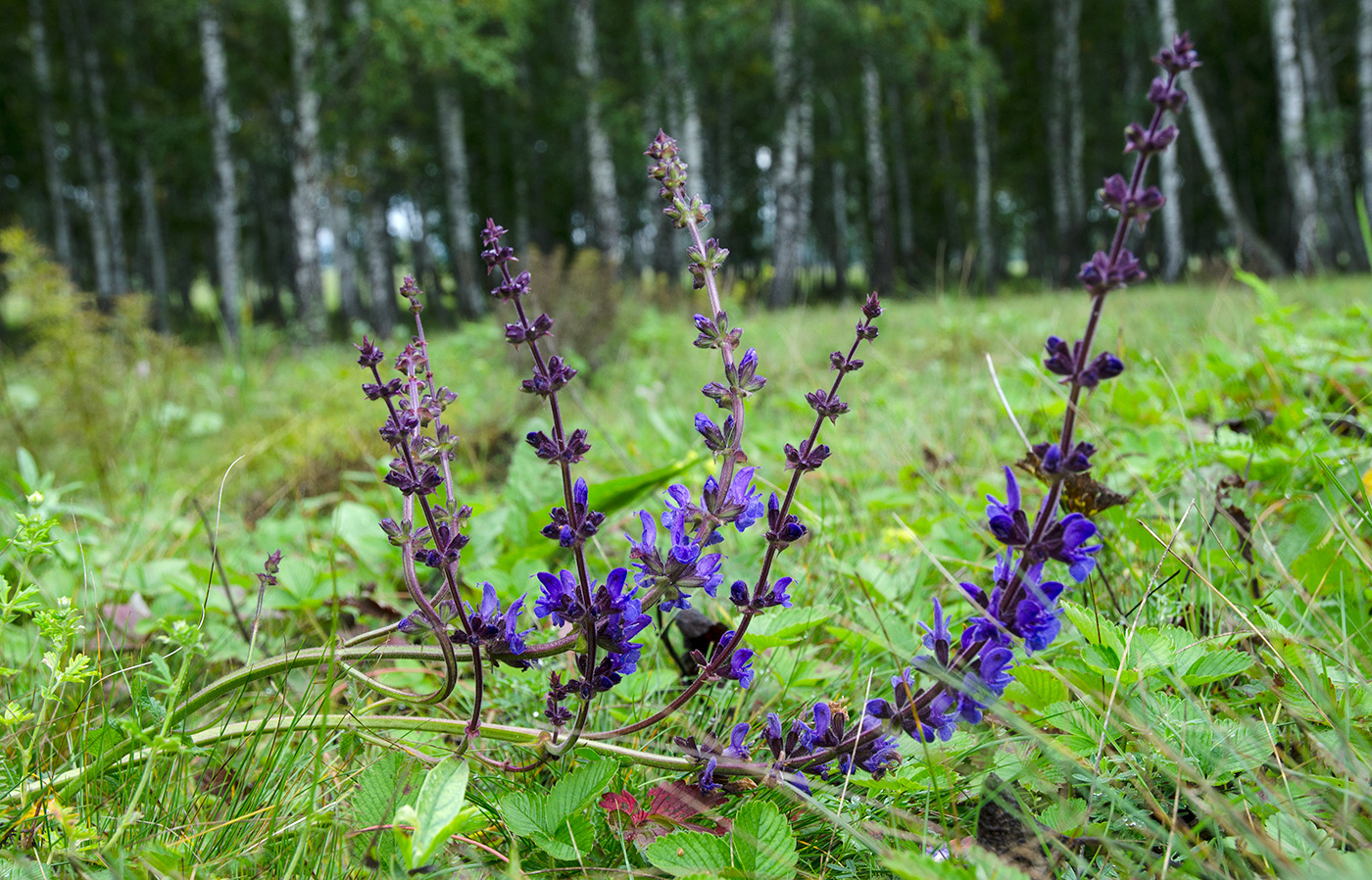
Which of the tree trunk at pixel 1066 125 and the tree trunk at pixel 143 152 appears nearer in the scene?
the tree trunk at pixel 143 152

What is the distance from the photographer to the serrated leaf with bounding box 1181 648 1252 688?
99 centimetres

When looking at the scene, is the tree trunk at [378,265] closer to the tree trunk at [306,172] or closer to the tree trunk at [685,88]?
the tree trunk at [306,172]

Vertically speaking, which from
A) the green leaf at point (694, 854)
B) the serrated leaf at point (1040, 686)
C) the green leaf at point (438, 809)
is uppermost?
the green leaf at point (438, 809)

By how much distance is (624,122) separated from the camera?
14875 millimetres

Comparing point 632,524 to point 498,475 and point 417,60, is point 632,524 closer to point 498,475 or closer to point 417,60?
point 498,475

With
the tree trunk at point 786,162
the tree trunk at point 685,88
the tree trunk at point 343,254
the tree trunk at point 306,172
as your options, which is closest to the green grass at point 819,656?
the tree trunk at point 306,172

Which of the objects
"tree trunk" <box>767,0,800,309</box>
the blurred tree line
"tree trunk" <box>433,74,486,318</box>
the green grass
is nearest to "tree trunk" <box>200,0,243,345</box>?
the blurred tree line

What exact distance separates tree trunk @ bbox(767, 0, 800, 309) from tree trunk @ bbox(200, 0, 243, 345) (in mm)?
8632

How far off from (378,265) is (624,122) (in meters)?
6.07

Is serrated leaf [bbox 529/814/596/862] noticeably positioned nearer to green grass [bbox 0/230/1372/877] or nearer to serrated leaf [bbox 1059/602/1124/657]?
green grass [bbox 0/230/1372/877]

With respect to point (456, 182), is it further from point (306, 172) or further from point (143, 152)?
point (143, 152)

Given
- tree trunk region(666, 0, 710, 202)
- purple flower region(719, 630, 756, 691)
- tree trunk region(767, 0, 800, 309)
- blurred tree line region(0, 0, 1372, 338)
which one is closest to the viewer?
purple flower region(719, 630, 756, 691)

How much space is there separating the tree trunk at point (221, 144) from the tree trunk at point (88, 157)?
14.8 ft

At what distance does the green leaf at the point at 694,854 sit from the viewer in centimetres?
86
